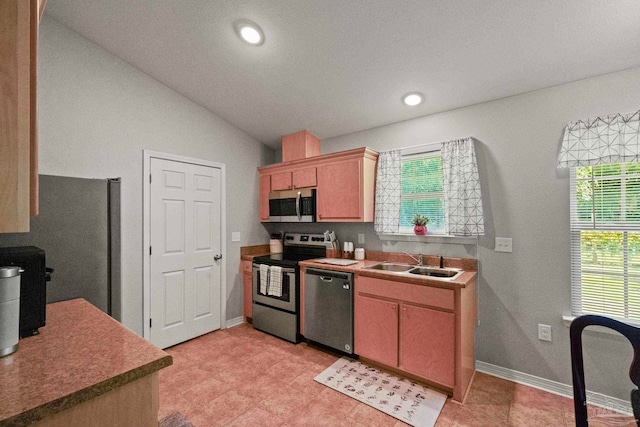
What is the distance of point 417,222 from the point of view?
2906 mm

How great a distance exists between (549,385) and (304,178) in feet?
9.91

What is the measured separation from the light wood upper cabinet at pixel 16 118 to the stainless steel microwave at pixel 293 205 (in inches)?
111

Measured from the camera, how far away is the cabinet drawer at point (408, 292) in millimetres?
2203

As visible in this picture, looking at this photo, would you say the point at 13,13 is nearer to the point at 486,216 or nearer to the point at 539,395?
the point at 486,216

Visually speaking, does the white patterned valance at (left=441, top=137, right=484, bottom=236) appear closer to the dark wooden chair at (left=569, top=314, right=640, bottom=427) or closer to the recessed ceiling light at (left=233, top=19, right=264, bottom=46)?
the dark wooden chair at (left=569, top=314, right=640, bottom=427)

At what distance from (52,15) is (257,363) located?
11.5 feet

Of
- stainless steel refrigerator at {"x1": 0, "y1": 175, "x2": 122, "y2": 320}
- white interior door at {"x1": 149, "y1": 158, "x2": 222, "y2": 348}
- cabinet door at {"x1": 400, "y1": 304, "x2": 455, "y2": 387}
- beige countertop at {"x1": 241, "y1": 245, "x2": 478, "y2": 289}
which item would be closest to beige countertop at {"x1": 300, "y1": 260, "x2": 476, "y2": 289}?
beige countertop at {"x1": 241, "y1": 245, "x2": 478, "y2": 289}

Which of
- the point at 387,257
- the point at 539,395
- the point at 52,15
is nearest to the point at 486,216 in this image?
the point at 387,257

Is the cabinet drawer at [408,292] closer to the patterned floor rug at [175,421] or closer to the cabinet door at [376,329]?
the cabinet door at [376,329]

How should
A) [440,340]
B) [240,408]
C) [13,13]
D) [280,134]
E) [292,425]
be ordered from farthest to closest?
[280,134] → [440,340] → [240,408] → [292,425] → [13,13]

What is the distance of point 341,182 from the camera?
3.23 m

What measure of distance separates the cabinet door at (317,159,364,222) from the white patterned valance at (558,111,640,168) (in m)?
1.73

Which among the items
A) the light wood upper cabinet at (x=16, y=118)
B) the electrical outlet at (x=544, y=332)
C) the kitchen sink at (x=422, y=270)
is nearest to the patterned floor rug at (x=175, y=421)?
the light wood upper cabinet at (x=16, y=118)

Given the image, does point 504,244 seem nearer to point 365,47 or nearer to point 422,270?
point 422,270
